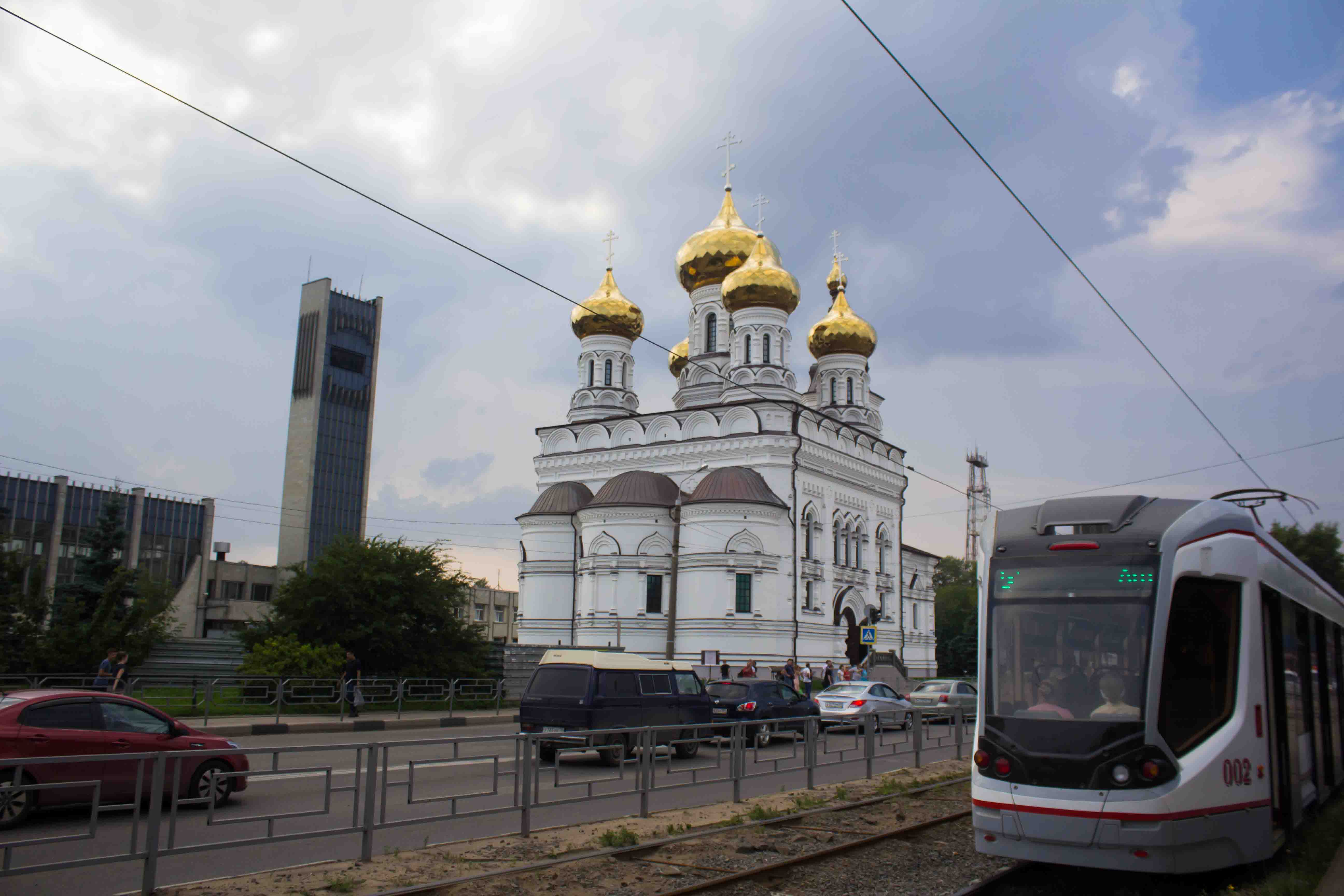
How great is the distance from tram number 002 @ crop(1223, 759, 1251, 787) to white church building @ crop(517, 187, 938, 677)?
2568 cm

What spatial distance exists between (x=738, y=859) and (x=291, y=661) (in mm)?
15828

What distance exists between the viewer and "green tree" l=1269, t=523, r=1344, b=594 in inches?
1635

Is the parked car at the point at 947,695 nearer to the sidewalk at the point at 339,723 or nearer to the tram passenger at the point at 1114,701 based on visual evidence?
the sidewalk at the point at 339,723

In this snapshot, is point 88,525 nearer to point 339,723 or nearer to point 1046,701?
point 339,723

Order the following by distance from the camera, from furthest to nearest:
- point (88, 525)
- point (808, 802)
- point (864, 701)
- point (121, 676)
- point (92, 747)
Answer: point (88, 525) < point (864, 701) < point (121, 676) < point (808, 802) < point (92, 747)

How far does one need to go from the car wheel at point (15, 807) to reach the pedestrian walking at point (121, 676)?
11.1m

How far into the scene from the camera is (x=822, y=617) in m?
40.8

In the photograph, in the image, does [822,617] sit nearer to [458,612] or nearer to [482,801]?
[458,612]

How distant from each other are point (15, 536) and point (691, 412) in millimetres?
43764

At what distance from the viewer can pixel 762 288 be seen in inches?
1747

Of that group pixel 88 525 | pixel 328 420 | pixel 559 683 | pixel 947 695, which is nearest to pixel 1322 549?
pixel 947 695

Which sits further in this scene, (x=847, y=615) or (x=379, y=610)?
(x=847, y=615)

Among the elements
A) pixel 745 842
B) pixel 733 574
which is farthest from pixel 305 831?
pixel 733 574

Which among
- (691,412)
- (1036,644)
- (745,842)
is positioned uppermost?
(691,412)
